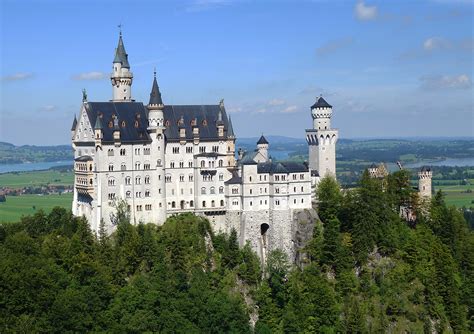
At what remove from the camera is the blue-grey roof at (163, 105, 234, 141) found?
8669 centimetres

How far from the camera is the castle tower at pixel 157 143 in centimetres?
8381

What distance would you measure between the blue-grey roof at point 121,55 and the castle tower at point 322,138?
75.0 feet

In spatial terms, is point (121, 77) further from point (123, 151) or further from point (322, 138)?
point (322, 138)

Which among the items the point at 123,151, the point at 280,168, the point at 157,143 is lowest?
the point at 280,168

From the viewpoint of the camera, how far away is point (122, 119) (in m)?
83.6

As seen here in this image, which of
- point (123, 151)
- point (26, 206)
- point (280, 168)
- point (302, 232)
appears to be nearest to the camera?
point (123, 151)

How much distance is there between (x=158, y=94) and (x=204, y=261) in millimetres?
18887

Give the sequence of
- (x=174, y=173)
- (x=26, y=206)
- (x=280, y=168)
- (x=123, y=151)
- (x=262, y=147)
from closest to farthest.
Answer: (x=123, y=151) < (x=280, y=168) < (x=174, y=173) < (x=262, y=147) < (x=26, y=206)

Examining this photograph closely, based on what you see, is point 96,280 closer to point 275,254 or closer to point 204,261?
point 204,261

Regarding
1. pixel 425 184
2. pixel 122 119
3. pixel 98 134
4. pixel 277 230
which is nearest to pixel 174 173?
pixel 122 119

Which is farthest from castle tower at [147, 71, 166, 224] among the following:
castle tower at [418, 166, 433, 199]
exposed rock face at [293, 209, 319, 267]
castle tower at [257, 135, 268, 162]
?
castle tower at [418, 166, 433, 199]

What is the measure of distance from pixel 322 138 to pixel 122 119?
24.3 metres

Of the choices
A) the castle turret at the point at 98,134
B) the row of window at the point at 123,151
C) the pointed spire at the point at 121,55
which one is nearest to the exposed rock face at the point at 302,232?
the row of window at the point at 123,151

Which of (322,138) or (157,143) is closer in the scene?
(157,143)
